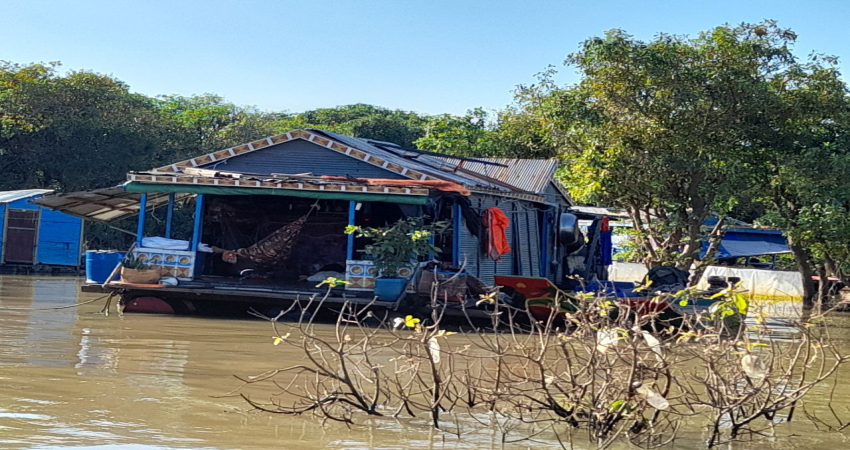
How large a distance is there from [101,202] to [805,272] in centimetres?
1669

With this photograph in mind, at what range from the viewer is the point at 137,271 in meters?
14.0

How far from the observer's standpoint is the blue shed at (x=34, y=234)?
2420 centimetres

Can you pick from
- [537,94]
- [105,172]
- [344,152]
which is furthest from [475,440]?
[105,172]

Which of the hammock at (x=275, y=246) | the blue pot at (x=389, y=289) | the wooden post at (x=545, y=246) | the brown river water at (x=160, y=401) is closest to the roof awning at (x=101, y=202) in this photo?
the hammock at (x=275, y=246)

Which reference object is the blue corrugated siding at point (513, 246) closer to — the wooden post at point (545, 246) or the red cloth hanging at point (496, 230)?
the wooden post at point (545, 246)

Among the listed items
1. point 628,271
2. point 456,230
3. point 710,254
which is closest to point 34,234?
point 456,230

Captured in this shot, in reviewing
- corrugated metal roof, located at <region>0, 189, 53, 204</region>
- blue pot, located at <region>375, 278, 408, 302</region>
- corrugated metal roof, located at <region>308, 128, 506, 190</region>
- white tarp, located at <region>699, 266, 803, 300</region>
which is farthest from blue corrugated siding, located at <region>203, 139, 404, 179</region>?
white tarp, located at <region>699, 266, 803, 300</region>

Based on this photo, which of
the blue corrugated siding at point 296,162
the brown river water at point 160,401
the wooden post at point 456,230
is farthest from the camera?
the blue corrugated siding at point 296,162

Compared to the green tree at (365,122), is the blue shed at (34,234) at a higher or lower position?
lower

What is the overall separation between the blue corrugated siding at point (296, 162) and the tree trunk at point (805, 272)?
12364 millimetres

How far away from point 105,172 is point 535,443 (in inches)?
1039

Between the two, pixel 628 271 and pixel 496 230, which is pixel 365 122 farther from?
pixel 496 230

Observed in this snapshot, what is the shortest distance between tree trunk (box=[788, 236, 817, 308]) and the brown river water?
1396 centimetres

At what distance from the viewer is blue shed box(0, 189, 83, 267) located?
2420 cm
